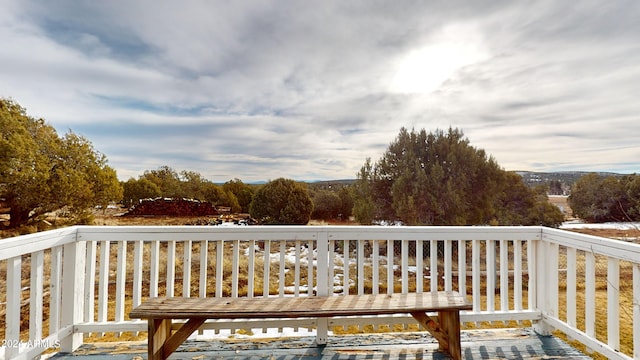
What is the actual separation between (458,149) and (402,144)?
1.50 meters

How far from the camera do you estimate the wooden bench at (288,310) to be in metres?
1.68

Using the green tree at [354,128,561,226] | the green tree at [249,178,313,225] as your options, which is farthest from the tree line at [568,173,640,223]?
the green tree at [249,178,313,225]

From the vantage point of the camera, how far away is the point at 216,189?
32.9 ft

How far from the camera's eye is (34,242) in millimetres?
1741

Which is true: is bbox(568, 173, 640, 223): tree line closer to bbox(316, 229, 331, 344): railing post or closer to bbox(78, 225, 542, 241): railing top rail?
bbox(78, 225, 542, 241): railing top rail

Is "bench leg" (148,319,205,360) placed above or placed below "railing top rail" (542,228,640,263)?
below

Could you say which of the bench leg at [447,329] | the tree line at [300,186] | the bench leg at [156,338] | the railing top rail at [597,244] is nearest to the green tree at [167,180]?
the tree line at [300,186]

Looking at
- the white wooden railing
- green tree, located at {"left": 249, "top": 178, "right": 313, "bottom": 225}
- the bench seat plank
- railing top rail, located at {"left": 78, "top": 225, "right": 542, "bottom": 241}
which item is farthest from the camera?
green tree, located at {"left": 249, "top": 178, "right": 313, "bottom": 225}

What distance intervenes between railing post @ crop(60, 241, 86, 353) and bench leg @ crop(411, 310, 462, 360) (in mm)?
2127

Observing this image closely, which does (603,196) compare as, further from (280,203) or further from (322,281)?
(280,203)

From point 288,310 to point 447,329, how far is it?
0.98 m

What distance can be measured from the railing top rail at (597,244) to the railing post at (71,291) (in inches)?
126

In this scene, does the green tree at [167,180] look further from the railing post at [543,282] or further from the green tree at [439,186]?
the railing post at [543,282]

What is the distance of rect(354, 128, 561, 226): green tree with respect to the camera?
8562mm
